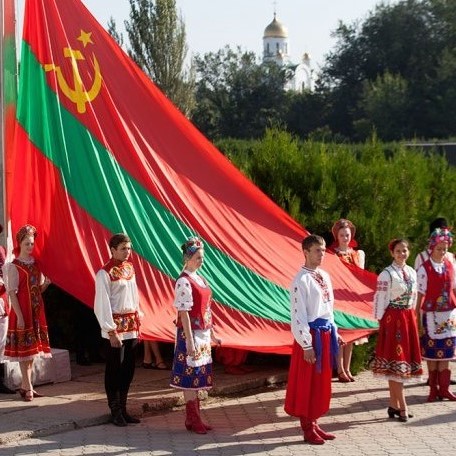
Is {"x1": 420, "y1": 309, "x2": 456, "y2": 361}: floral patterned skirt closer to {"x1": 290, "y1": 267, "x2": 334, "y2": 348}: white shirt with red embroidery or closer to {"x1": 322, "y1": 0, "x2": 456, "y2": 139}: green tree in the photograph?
{"x1": 290, "y1": 267, "x2": 334, "y2": 348}: white shirt with red embroidery

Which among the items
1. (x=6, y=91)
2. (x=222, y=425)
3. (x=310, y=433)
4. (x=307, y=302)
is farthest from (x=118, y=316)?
(x=6, y=91)

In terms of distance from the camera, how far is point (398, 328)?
813 cm

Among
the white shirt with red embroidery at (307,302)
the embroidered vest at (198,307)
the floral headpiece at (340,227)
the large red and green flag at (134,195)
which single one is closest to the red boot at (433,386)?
the large red and green flag at (134,195)

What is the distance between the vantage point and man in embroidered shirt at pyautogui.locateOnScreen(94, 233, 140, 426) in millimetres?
7547

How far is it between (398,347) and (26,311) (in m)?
2.97

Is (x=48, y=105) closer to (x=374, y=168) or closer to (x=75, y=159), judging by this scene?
(x=75, y=159)

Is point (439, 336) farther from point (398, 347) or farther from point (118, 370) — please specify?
point (118, 370)

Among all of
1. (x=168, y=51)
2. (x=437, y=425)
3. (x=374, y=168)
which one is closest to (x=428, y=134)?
(x=168, y=51)

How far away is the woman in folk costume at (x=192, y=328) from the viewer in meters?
7.40

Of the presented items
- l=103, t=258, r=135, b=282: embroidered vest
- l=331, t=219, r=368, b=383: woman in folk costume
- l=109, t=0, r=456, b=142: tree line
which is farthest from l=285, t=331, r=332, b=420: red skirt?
l=109, t=0, r=456, b=142: tree line

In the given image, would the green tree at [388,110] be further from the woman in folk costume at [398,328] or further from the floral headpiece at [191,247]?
→ the floral headpiece at [191,247]

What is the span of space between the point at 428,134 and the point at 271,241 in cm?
5228

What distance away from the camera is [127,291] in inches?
303

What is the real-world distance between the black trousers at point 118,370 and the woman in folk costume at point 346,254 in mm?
2506
